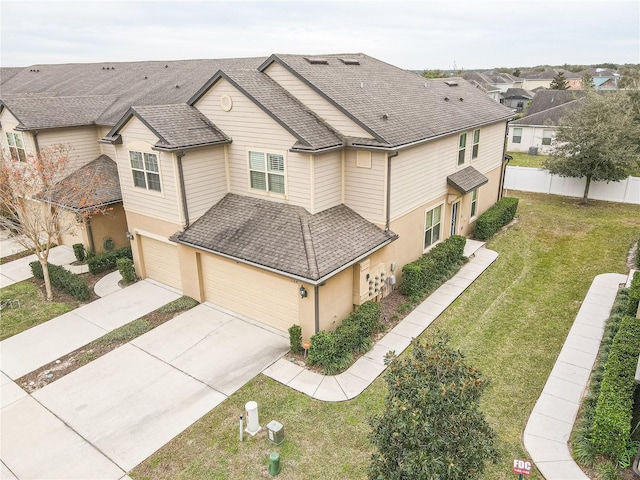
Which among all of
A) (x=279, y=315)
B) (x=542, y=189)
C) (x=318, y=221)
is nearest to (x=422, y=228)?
(x=318, y=221)

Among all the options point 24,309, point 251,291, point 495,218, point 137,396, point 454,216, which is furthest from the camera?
point 495,218

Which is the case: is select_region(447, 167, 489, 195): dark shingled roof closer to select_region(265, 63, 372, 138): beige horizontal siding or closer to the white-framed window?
the white-framed window

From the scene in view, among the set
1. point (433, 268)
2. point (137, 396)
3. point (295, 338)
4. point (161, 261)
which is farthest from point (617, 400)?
point (161, 261)

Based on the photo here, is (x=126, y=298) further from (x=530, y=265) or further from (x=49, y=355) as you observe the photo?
(x=530, y=265)

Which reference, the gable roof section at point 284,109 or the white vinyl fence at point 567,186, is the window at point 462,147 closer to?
the gable roof section at point 284,109

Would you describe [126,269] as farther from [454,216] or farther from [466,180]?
[466,180]

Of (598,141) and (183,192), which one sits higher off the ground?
(598,141)
